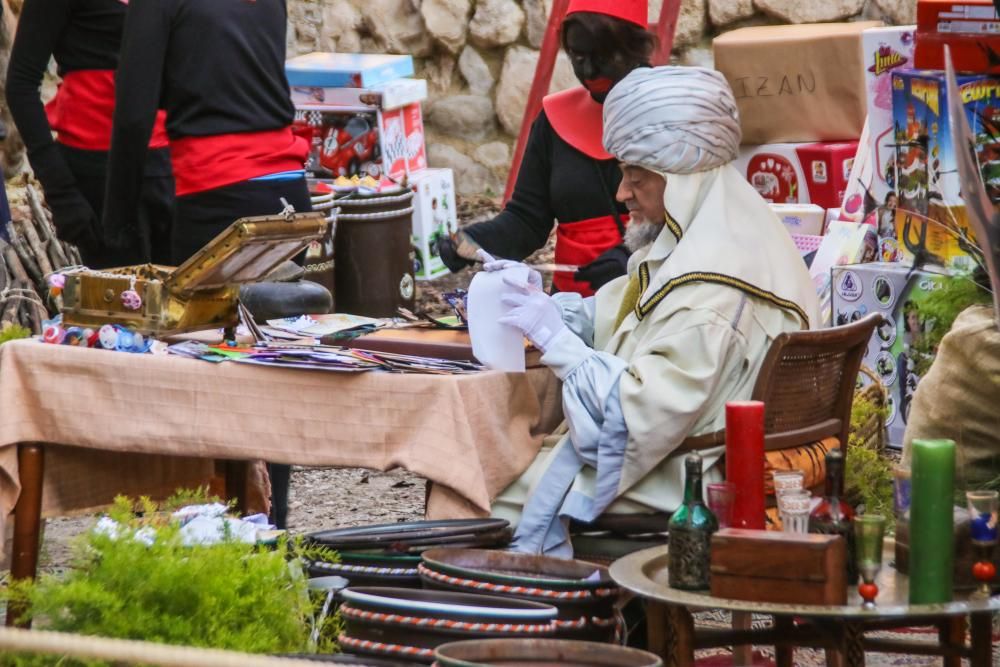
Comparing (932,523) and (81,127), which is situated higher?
(81,127)

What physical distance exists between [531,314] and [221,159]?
1.41 m

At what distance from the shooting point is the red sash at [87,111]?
5129 millimetres

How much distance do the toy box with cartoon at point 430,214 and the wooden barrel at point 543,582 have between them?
5746 mm

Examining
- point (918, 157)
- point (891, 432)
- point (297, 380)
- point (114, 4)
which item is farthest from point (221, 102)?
point (891, 432)

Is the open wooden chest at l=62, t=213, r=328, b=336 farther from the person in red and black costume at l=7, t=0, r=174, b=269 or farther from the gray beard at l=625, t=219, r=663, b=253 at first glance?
the person in red and black costume at l=7, t=0, r=174, b=269

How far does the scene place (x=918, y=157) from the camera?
5359 millimetres

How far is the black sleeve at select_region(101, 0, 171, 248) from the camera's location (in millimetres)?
4340

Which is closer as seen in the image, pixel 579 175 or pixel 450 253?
pixel 450 253

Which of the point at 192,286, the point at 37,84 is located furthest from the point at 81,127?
the point at 192,286

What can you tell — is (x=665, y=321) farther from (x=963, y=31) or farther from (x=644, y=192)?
(x=963, y=31)

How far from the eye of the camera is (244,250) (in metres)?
3.70

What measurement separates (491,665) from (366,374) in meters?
1.01

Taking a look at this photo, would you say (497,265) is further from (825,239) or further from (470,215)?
(470,215)

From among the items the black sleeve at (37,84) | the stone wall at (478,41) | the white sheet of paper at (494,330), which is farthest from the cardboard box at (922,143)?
the stone wall at (478,41)
